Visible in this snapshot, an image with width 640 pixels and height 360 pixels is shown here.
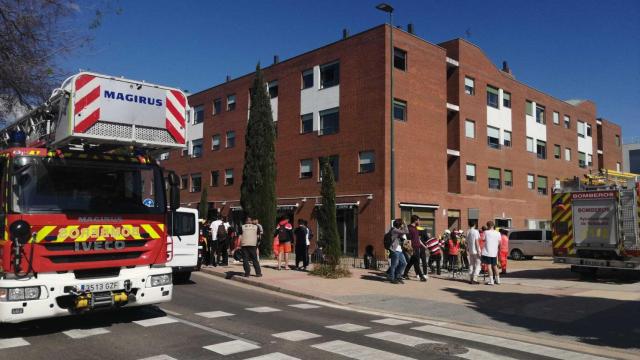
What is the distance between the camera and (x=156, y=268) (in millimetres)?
7957

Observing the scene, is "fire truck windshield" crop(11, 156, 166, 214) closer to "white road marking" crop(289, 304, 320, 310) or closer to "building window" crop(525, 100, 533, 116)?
"white road marking" crop(289, 304, 320, 310)

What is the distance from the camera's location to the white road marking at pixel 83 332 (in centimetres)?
717

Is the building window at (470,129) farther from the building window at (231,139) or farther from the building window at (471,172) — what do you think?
the building window at (231,139)

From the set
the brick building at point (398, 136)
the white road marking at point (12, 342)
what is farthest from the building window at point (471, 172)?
the white road marking at point (12, 342)

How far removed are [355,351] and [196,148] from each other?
37.6 m

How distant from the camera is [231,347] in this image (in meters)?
6.69

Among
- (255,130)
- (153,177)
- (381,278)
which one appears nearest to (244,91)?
(255,130)

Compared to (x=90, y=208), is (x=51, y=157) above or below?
above

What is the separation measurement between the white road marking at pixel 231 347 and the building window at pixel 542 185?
119 feet

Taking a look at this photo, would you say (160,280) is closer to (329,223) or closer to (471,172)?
(329,223)

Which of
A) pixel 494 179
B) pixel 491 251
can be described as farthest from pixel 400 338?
pixel 494 179

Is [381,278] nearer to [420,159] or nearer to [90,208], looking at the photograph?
[90,208]

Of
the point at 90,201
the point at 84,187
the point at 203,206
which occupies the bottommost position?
the point at 90,201

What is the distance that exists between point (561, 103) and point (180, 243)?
1510 inches
